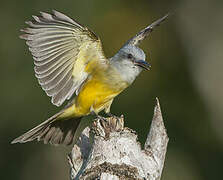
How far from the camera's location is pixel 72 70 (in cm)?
616

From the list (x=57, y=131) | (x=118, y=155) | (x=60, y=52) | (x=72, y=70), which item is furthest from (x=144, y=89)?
(x=118, y=155)

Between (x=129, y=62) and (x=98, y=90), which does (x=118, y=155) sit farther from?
(x=129, y=62)

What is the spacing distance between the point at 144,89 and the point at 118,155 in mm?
4780

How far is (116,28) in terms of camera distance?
32.9 ft

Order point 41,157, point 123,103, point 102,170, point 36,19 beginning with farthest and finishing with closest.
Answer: point 41,157
point 123,103
point 36,19
point 102,170

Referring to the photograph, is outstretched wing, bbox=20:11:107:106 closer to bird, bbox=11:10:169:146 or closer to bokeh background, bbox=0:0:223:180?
bird, bbox=11:10:169:146

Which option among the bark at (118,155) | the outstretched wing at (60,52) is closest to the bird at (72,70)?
the outstretched wing at (60,52)

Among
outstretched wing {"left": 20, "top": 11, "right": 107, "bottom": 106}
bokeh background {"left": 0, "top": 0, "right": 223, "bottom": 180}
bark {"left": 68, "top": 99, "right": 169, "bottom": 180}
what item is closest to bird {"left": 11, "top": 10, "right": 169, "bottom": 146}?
outstretched wing {"left": 20, "top": 11, "right": 107, "bottom": 106}

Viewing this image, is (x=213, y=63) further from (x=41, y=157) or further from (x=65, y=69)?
(x=65, y=69)

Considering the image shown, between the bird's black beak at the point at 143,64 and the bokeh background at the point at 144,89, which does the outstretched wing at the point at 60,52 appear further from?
the bokeh background at the point at 144,89

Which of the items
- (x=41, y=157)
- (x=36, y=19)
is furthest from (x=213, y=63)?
(x=36, y=19)

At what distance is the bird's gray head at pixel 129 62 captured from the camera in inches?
240

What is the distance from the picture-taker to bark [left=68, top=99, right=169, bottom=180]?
194 inches

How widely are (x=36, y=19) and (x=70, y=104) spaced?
1.18m
